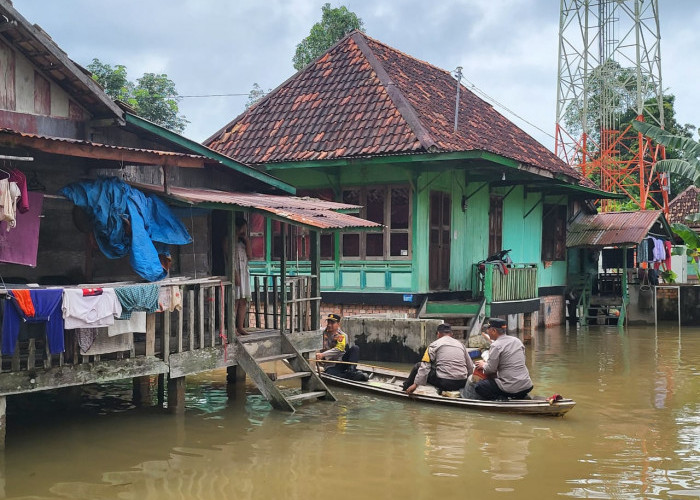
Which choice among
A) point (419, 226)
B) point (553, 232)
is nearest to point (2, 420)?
point (419, 226)

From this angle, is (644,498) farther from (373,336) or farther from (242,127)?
(242,127)

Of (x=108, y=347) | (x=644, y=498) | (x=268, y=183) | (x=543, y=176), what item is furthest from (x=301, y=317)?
(x=543, y=176)

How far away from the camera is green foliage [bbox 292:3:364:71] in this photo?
99.9ft

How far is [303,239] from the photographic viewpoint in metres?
18.2

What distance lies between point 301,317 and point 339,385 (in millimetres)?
1235

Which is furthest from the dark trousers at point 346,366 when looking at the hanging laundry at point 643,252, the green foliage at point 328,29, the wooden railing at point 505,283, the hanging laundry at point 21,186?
the green foliage at point 328,29

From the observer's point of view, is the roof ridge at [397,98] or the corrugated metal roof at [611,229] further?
the corrugated metal roof at [611,229]

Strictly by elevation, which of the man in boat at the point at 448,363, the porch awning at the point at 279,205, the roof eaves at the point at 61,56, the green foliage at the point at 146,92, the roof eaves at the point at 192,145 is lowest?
the man in boat at the point at 448,363

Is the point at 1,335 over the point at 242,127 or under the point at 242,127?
under

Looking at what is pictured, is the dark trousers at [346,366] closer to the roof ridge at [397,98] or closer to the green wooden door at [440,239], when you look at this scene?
the green wooden door at [440,239]

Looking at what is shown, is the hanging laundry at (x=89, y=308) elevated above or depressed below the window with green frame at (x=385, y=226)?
below

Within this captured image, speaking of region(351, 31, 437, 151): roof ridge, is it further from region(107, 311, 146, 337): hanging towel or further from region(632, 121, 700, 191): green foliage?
region(107, 311, 146, 337): hanging towel

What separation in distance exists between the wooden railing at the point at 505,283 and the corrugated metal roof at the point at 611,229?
18.5ft

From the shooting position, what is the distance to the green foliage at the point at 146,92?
103ft
